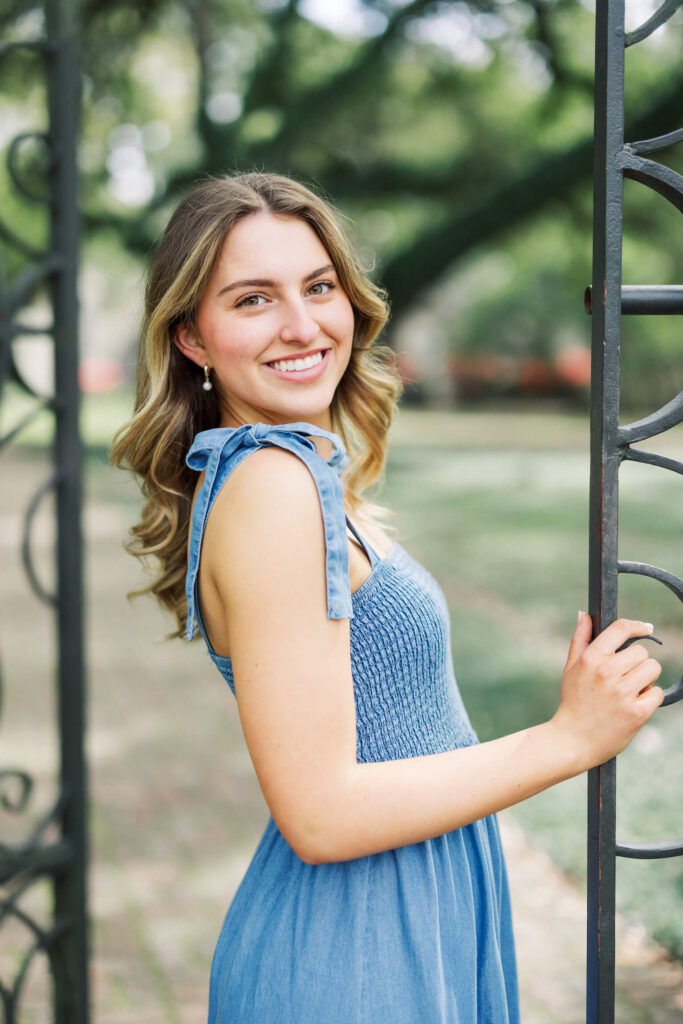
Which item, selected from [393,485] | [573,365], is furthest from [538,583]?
[573,365]

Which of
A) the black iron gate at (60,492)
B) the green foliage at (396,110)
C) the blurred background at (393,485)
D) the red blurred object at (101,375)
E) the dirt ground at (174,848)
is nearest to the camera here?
the black iron gate at (60,492)

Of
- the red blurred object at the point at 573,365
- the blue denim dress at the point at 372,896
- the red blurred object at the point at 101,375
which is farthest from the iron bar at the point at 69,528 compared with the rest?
the red blurred object at the point at 101,375

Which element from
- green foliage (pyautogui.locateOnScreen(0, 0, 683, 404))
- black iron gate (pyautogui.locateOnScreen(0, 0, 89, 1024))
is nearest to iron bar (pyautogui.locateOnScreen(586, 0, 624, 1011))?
black iron gate (pyautogui.locateOnScreen(0, 0, 89, 1024))

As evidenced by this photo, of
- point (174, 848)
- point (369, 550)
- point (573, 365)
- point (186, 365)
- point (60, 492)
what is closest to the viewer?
point (369, 550)

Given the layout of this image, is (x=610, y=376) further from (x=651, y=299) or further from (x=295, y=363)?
(x=295, y=363)

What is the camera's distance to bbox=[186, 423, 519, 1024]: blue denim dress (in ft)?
4.99

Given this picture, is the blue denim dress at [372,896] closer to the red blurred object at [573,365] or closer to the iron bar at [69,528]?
the iron bar at [69,528]

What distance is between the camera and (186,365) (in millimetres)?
1773

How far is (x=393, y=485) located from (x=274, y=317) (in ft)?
47.8

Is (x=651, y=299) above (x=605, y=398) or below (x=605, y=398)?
above

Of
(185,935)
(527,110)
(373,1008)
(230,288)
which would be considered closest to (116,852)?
(185,935)

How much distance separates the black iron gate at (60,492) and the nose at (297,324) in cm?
99

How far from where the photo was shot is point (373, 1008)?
1.52 metres

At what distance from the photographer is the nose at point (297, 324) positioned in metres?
1.56
